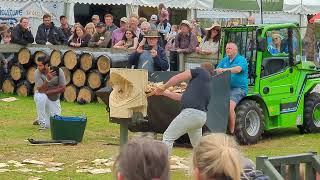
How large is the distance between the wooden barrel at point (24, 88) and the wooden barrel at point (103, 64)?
103 inches

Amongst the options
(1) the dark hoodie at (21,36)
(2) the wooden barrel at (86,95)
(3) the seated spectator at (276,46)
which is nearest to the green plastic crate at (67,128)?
(3) the seated spectator at (276,46)

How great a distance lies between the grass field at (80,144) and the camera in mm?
11486

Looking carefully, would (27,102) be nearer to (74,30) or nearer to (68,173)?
(74,30)

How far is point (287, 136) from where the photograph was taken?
53.6ft

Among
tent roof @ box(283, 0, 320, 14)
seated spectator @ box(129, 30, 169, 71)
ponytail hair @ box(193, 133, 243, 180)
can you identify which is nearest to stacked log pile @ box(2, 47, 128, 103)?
seated spectator @ box(129, 30, 169, 71)

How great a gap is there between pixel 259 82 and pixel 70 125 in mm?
3760

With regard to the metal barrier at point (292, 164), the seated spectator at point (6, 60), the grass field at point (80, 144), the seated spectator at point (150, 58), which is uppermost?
the seated spectator at point (150, 58)

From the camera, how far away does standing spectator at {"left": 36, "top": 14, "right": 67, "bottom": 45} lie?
22859 mm

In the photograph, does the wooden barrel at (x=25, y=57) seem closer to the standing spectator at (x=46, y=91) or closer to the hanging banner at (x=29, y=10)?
the hanging banner at (x=29, y=10)

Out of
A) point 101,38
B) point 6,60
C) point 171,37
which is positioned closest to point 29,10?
point 6,60

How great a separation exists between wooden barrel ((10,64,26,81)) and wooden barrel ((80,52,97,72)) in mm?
2220

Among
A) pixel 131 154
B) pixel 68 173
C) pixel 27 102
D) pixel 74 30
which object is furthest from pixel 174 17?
pixel 131 154

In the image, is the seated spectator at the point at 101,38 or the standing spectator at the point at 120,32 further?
the seated spectator at the point at 101,38

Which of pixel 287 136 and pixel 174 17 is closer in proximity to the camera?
pixel 287 136
